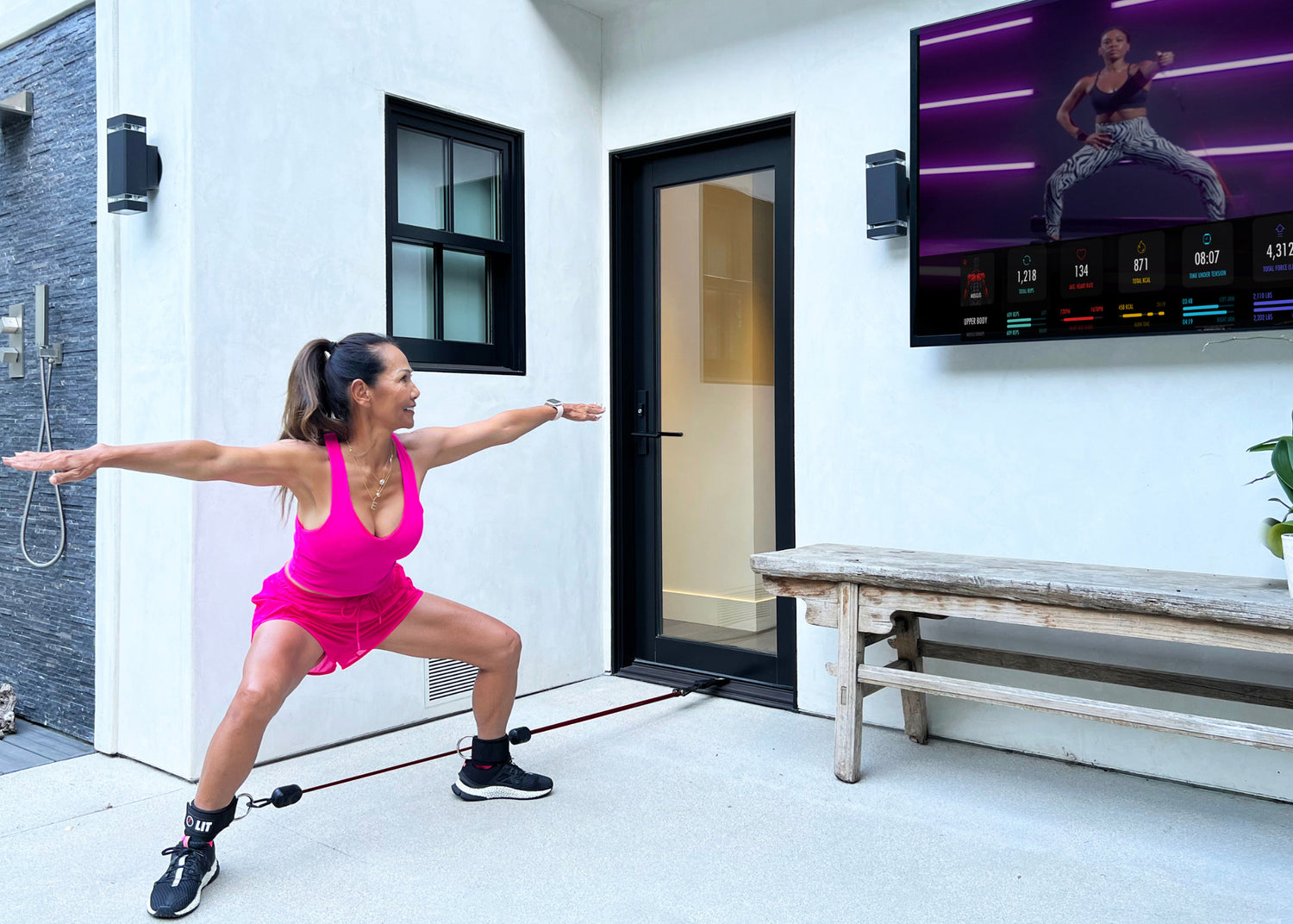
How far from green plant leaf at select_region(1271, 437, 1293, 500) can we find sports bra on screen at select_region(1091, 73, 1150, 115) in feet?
3.28

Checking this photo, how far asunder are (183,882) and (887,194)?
2.62 m

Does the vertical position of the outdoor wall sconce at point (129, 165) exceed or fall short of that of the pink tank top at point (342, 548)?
it exceeds it

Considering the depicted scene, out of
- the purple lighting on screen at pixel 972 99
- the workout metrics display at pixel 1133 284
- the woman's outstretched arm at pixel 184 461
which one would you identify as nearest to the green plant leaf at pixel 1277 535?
the workout metrics display at pixel 1133 284

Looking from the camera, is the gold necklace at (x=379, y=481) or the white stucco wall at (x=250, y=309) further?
the white stucco wall at (x=250, y=309)

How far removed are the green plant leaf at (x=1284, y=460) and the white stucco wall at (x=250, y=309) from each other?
2.37 m

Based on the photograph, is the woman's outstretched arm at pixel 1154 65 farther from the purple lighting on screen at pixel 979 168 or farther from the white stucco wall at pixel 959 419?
the white stucco wall at pixel 959 419

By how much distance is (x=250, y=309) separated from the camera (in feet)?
9.66

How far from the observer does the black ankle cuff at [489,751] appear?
8.92ft

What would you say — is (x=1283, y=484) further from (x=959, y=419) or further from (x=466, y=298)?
(x=466, y=298)

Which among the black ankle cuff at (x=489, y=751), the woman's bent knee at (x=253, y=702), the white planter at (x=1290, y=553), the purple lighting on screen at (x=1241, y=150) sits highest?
the purple lighting on screen at (x=1241, y=150)

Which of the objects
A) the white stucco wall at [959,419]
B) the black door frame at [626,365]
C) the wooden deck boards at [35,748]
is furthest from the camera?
the black door frame at [626,365]

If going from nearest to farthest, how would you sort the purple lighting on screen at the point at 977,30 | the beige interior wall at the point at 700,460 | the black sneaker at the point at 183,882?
the black sneaker at the point at 183,882
the purple lighting on screen at the point at 977,30
the beige interior wall at the point at 700,460

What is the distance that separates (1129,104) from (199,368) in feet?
8.61

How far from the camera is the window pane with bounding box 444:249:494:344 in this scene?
3633 mm
